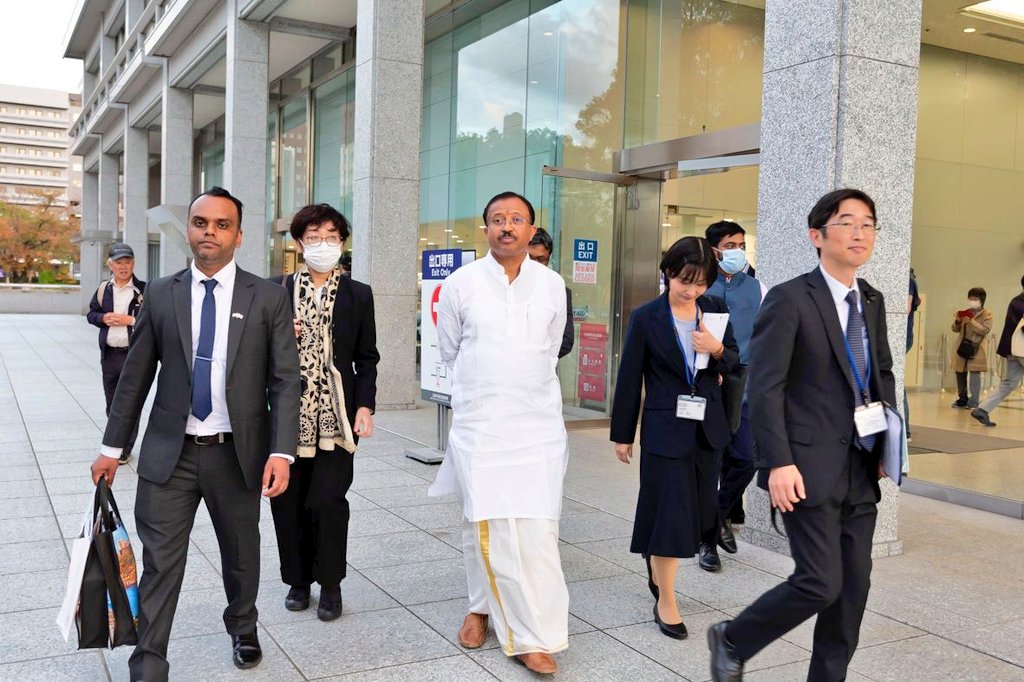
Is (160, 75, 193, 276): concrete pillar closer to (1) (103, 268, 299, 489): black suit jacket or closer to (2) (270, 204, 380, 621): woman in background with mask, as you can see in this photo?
(2) (270, 204, 380, 621): woman in background with mask

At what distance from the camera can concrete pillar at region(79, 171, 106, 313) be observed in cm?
3975

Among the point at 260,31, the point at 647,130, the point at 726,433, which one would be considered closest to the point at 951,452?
the point at 647,130

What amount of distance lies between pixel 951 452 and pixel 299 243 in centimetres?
776

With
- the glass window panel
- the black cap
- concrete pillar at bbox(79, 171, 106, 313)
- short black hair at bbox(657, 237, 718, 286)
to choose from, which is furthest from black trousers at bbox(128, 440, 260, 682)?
concrete pillar at bbox(79, 171, 106, 313)

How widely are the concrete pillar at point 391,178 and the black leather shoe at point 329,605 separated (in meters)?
7.30

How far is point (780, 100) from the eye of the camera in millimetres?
5828

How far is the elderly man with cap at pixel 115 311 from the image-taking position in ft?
27.6

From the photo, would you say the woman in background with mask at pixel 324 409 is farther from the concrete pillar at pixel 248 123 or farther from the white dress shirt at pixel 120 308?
the concrete pillar at pixel 248 123

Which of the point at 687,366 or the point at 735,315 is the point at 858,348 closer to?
the point at 687,366

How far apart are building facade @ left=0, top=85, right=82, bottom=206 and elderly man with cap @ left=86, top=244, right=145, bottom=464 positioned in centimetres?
11823

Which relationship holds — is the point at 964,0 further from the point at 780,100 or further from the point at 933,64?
the point at 780,100

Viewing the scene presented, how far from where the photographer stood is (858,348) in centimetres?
329

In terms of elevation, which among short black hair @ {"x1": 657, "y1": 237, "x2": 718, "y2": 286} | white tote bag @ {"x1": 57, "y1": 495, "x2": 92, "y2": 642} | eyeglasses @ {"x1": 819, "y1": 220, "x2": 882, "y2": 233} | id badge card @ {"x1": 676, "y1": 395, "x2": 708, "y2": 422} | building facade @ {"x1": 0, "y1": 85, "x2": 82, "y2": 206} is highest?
building facade @ {"x1": 0, "y1": 85, "x2": 82, "y2": 206}

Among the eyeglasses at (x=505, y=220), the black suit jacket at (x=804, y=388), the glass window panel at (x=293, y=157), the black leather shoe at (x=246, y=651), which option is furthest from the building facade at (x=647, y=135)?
the black leather shoe at (x=246, y=651)
